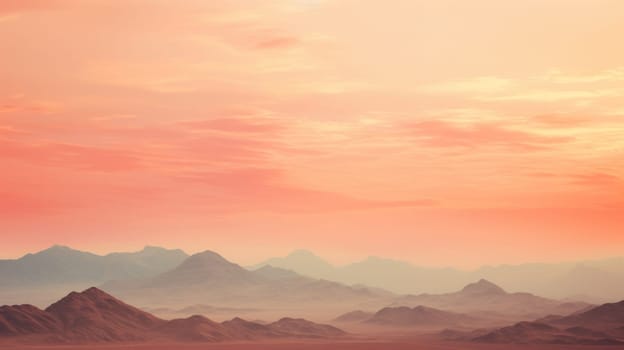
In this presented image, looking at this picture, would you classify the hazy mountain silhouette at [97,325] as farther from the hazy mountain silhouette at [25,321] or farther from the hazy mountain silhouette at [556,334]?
the hazy mountain silhouette at [556,334]

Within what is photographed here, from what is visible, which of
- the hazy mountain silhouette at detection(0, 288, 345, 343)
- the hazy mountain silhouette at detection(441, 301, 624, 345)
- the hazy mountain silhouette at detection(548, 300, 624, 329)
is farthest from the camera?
the hazy mountain silhouette at detection(548, 300, 624, 329)

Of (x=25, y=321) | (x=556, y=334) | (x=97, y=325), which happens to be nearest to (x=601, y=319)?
(x=556, y=334)

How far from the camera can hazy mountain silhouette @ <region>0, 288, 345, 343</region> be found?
13725cm

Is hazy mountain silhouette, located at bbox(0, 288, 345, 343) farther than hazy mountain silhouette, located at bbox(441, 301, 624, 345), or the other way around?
hazy mountain silhouette, located at bbox(441, 301, 624, 345)

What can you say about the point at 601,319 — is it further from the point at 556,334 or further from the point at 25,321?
the point at 25,321

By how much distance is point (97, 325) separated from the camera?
142 metres

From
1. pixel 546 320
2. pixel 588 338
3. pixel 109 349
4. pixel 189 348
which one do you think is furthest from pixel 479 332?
pixel 109 349

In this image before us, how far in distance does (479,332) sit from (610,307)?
1041 inches

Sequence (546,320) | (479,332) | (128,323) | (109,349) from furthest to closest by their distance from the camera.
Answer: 1. (546,320)
2. (479,332)
3. (128,323)
4. (109,349)

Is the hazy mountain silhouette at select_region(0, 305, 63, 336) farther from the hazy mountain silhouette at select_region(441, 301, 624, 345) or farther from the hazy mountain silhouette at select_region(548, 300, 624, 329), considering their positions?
the hazy mountain silhouette at select_region(548, 300, 624, 329)

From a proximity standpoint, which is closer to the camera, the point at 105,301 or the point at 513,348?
the point at 513,348

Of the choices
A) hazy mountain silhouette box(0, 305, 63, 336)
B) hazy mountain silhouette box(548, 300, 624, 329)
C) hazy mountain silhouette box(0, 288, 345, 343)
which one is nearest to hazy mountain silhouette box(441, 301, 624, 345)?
hazy mountain silhouette box(548, 300, 624, 329)

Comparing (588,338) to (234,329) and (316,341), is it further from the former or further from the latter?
(234,329)

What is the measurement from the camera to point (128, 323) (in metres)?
148
